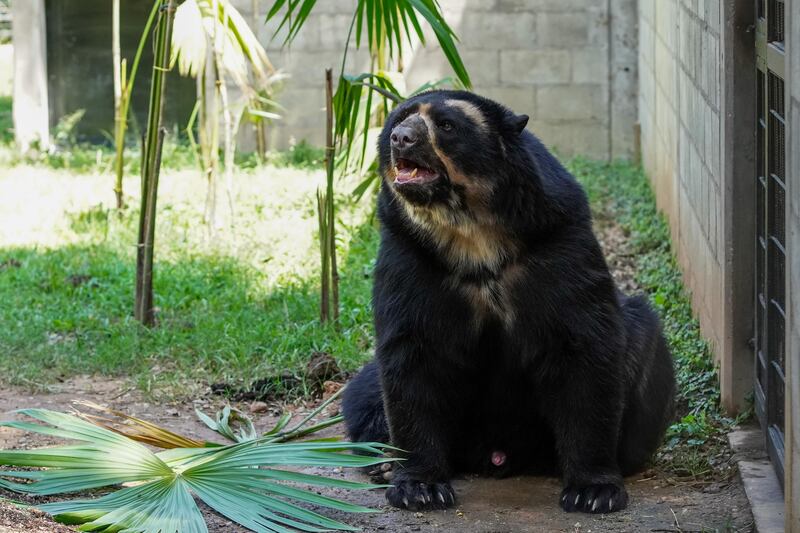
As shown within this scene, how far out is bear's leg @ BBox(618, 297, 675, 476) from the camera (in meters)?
4.80

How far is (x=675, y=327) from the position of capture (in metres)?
6.88

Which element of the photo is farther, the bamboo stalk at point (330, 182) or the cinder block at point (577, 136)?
the cinder block at point (577, 136)

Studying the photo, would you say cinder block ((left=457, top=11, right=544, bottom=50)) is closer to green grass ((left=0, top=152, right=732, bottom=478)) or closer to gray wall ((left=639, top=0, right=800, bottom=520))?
green grass ((left=0, top=152, right=732, bottom=478))

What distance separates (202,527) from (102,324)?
12.7 ft

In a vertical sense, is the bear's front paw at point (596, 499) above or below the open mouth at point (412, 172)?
below

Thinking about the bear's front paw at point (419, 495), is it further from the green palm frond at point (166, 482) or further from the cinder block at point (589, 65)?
the cinder block at point (589, 65)

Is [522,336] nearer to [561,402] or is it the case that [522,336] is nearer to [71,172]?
[561,402]

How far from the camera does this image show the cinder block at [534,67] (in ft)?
43.2

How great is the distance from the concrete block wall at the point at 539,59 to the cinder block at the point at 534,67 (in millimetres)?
11

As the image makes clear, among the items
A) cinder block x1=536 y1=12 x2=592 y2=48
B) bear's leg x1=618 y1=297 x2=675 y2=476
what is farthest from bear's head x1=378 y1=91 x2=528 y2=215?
cinder block x1=536 y1=12 x2=592 y2=48

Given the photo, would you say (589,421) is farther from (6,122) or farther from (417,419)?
(6,122)

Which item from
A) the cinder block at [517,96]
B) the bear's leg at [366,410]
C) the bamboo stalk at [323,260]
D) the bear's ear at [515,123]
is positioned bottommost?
the bear's leg at [366,410]

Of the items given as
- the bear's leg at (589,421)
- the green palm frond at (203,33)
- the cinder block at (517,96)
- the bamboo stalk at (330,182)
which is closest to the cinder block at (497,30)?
the cinder block at (517,96)

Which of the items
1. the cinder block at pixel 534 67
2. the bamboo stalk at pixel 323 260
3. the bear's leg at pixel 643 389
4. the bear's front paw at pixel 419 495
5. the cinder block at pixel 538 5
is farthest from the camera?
the cinder block at pixel 534 67
